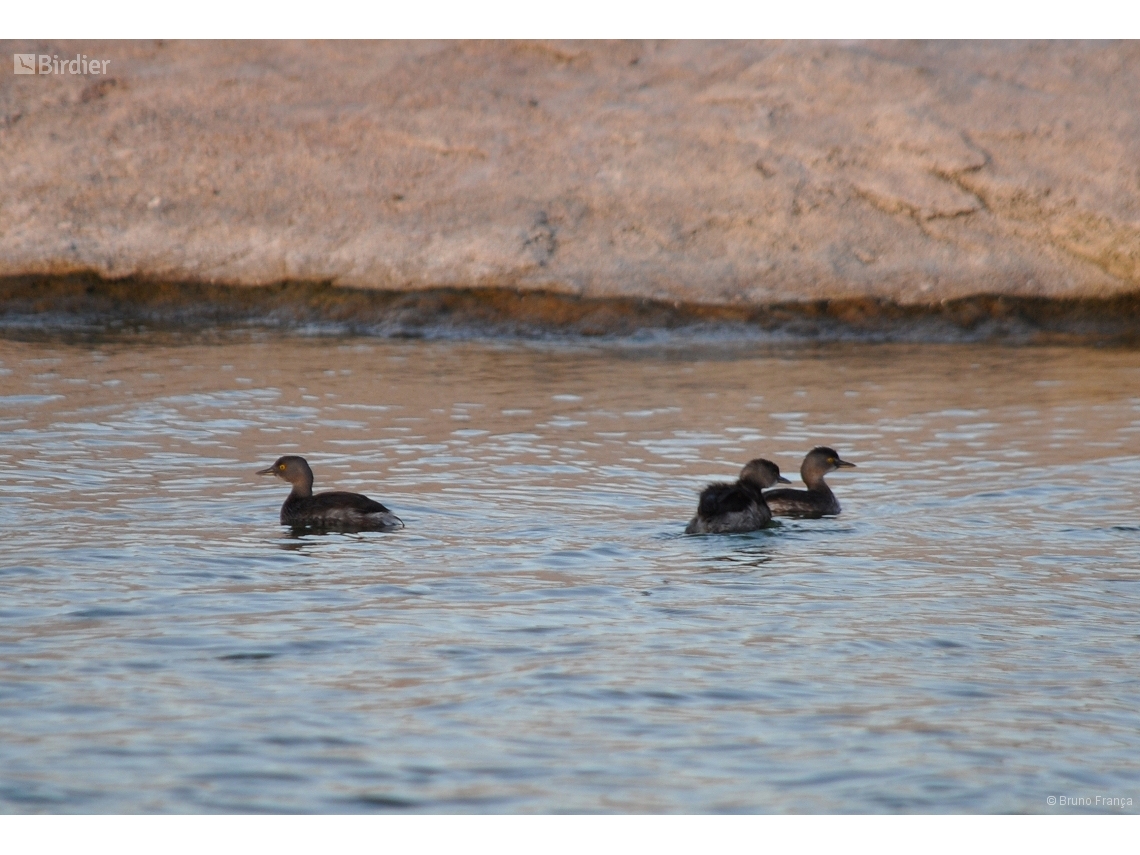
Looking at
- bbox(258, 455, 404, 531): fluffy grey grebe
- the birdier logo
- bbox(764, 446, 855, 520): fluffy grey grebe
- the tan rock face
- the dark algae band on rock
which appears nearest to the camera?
A: bbox(258, 455, 404, 531): fluffy grey grebe

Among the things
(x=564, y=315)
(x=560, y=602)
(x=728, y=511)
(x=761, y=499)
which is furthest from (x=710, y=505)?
(x=564, y=315)

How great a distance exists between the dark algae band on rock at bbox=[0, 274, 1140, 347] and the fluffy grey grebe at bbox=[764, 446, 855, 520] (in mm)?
6139

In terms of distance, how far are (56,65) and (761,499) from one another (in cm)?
1202

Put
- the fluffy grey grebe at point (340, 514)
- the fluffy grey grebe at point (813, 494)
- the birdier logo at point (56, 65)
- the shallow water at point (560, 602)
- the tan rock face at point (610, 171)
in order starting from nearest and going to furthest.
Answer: the shallow water at point (560, 602) → the fluffy grey grebe at point (340, 514) → the fluffy grey grebe at point (813, 494) → the tan rock face at point (610, 171) → the birdier logo at point (56, 65)

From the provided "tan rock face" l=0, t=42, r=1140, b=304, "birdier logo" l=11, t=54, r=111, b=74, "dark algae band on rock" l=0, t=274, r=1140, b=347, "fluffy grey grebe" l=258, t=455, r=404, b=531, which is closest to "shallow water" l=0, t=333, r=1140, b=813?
"fluffy grey grebe" l=258, t=455, r=404, b=531

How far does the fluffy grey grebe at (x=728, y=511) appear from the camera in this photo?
952 centimetres

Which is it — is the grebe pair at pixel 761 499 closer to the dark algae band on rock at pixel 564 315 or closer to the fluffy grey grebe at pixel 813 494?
the fluffy grey grebe at pixel 813 494

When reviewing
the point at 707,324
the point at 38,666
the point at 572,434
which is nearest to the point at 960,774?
the point at 38,666

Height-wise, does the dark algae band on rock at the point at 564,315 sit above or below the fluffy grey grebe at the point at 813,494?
above

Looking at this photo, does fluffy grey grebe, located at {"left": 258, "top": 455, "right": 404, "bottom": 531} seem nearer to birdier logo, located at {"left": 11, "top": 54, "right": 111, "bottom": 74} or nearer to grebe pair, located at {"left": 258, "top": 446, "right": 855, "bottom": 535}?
grebe pair, located at {"left": 258, "top": 446, "right": 855, "bottom": 535}

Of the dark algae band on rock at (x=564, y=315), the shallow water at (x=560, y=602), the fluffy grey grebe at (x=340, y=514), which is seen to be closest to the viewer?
the shallow water at (x=560, y=602)

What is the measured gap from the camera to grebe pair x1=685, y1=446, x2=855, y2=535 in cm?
955

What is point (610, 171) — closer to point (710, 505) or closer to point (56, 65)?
point (56, 65)

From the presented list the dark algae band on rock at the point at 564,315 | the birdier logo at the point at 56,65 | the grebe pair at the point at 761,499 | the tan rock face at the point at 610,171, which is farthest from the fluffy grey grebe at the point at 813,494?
the birdier logo at the point at 56,65
